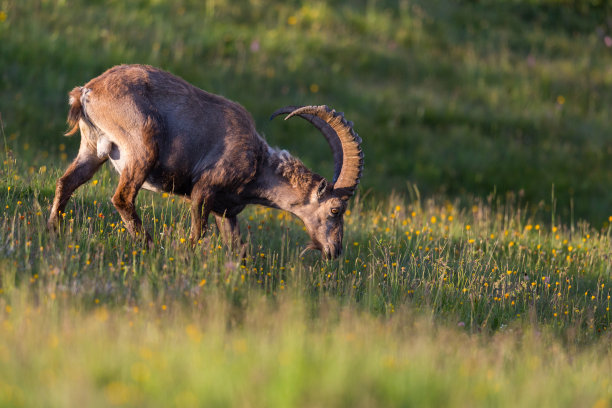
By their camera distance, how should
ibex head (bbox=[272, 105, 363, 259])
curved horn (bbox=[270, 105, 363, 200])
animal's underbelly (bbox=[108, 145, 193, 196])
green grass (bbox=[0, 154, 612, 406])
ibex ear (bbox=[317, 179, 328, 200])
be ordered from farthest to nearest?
ibex ear (bbox=[317, 179, 328, 200]) → ibex head (bbox=[272, 105, 363, 259]) → curved horn (bbox=[270, 105, 363, 200]) → animal's underbelly (bbox=[108, 145, 193, 196]) → green grass (bbox=[0, 154, 612, 406])

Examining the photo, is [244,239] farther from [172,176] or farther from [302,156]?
[302,156]

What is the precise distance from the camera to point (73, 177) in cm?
788

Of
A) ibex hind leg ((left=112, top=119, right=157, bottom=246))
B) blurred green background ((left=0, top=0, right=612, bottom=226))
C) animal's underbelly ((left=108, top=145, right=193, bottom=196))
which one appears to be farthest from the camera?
blurred green background ((left=0, top=0, right=612, bottom=226))

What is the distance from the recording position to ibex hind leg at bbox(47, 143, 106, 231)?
7.83 m

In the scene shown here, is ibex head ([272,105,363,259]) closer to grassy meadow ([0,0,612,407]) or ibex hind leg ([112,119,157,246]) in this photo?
grassy meadow ([0,0,612,407])

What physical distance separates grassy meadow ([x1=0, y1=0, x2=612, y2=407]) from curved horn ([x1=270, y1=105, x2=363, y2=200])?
0.89 metres

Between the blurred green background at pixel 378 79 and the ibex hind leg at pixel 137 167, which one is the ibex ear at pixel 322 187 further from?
the blurred green background at pixel 378 79

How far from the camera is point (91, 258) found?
281 inches

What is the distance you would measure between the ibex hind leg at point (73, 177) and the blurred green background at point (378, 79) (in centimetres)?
358

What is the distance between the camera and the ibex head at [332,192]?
8219mm

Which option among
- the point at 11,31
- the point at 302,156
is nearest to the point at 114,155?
the point at 302,156

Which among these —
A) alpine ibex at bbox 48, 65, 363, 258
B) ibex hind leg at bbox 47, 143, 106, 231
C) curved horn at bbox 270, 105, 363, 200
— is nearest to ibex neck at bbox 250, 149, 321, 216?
alpine ibex at bbox 48, 65, 363, 258

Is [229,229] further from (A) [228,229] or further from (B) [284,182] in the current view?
(B) [284,182]

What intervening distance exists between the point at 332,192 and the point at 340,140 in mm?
622
